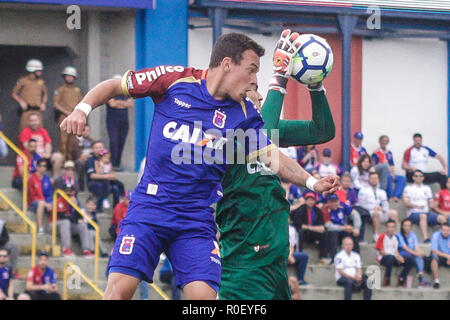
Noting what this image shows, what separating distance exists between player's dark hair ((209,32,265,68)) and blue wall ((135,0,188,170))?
11.9m

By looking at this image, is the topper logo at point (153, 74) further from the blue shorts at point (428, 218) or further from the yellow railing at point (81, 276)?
the blue shorts at point (428, 218)

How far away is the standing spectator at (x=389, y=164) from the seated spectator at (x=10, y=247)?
686cm

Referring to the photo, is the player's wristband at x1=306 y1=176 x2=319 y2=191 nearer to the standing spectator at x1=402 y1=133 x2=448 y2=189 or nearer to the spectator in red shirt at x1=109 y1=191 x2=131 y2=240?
the spectator in red shirt at x1=109 y1=191 x2=131 y2=240

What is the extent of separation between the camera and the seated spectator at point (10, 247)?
591 inches

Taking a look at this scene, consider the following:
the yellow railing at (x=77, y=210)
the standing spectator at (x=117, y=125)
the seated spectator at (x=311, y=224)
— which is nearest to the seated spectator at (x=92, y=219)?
the yellow railing at (x=77, y=210)

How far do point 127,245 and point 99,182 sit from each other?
393 inches

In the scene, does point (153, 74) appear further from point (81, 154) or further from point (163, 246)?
point (81, 154)

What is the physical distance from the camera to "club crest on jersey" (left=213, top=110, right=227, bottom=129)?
270 inches

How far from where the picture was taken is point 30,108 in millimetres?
16891

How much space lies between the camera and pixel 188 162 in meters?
6.76

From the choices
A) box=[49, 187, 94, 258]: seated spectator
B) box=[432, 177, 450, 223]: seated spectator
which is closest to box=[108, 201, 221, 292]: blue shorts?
box=[49, 187, 94, 258]: seated spectator
